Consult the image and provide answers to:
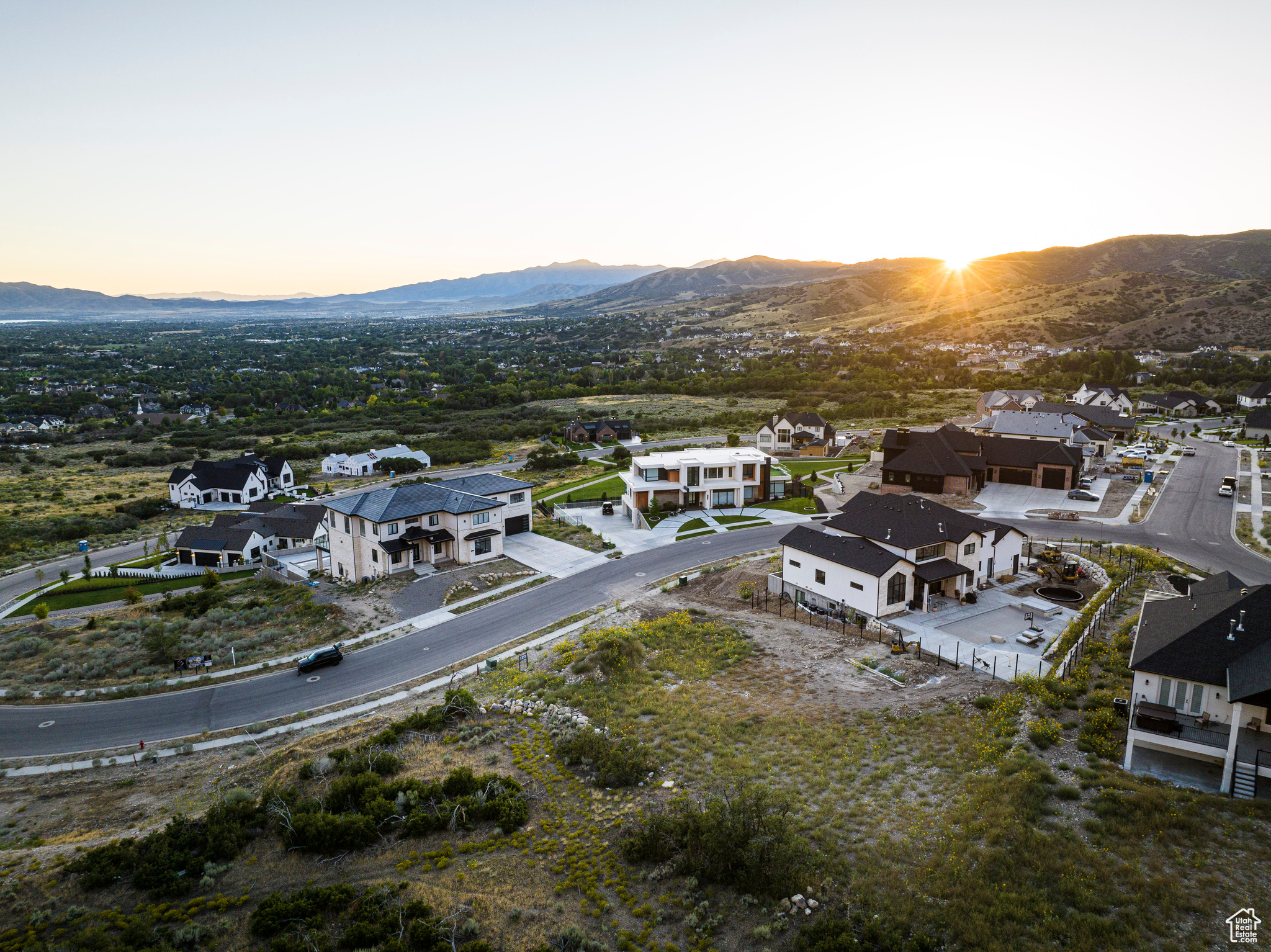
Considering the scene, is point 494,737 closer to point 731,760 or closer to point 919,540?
point 731,760

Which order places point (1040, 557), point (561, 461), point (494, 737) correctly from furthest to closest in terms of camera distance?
point (561, 461)
point (1040, 557)
point (494, 737)

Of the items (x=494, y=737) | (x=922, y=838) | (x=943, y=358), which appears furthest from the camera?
(x=943, y=358)

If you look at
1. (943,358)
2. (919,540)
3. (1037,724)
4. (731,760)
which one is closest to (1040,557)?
(919,540)

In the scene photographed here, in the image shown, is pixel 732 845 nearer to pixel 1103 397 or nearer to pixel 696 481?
pixel 696 481

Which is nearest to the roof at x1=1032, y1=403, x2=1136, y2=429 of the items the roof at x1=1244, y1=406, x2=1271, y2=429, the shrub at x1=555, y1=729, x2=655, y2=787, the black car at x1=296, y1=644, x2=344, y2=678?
the roof at x1=1244, y1=406, x2=1271, y2=429

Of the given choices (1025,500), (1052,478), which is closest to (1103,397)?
(1052,478)

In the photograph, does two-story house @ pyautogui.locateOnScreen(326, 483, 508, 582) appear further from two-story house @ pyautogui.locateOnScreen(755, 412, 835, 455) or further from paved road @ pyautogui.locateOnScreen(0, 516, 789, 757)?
two-story house @ pyautogui.locateOnScreen(755, 412, 835, 455)

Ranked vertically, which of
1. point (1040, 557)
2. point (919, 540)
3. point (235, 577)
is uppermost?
point (919, 540)

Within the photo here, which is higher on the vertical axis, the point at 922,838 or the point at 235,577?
the point at 922,838
